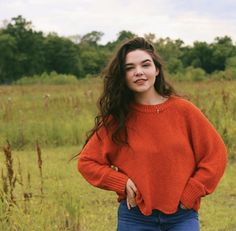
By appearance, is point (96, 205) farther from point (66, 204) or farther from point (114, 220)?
point (66, 204)

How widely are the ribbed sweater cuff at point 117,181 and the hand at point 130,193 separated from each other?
19mm

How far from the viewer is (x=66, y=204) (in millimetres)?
4371

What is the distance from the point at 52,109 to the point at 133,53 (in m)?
9.33

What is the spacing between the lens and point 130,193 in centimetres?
259

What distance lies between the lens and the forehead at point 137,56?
8.95 feet

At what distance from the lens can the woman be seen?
8.48 feet

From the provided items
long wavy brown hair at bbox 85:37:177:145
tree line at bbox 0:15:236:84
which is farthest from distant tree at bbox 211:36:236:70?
long wavy brown hair at bbox 85:37:177:145

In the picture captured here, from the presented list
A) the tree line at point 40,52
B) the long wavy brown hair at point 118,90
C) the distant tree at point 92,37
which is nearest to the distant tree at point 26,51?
the tree line at point 40,52

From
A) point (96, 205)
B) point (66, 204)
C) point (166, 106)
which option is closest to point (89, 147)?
point (166, 106)

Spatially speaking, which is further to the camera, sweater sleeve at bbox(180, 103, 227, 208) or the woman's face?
the woman's face

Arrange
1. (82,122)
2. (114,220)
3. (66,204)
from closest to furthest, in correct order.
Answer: (66,204) < (114,220) < (82,122)

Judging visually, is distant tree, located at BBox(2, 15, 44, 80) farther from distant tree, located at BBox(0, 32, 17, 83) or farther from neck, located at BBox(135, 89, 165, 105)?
neck, located at BBox(135, 89, 165, 105)

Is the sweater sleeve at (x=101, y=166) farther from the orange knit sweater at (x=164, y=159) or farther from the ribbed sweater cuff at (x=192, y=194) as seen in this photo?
the ribbed sweater cuff at (x=192, y=194)

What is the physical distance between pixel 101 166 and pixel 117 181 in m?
0.13
